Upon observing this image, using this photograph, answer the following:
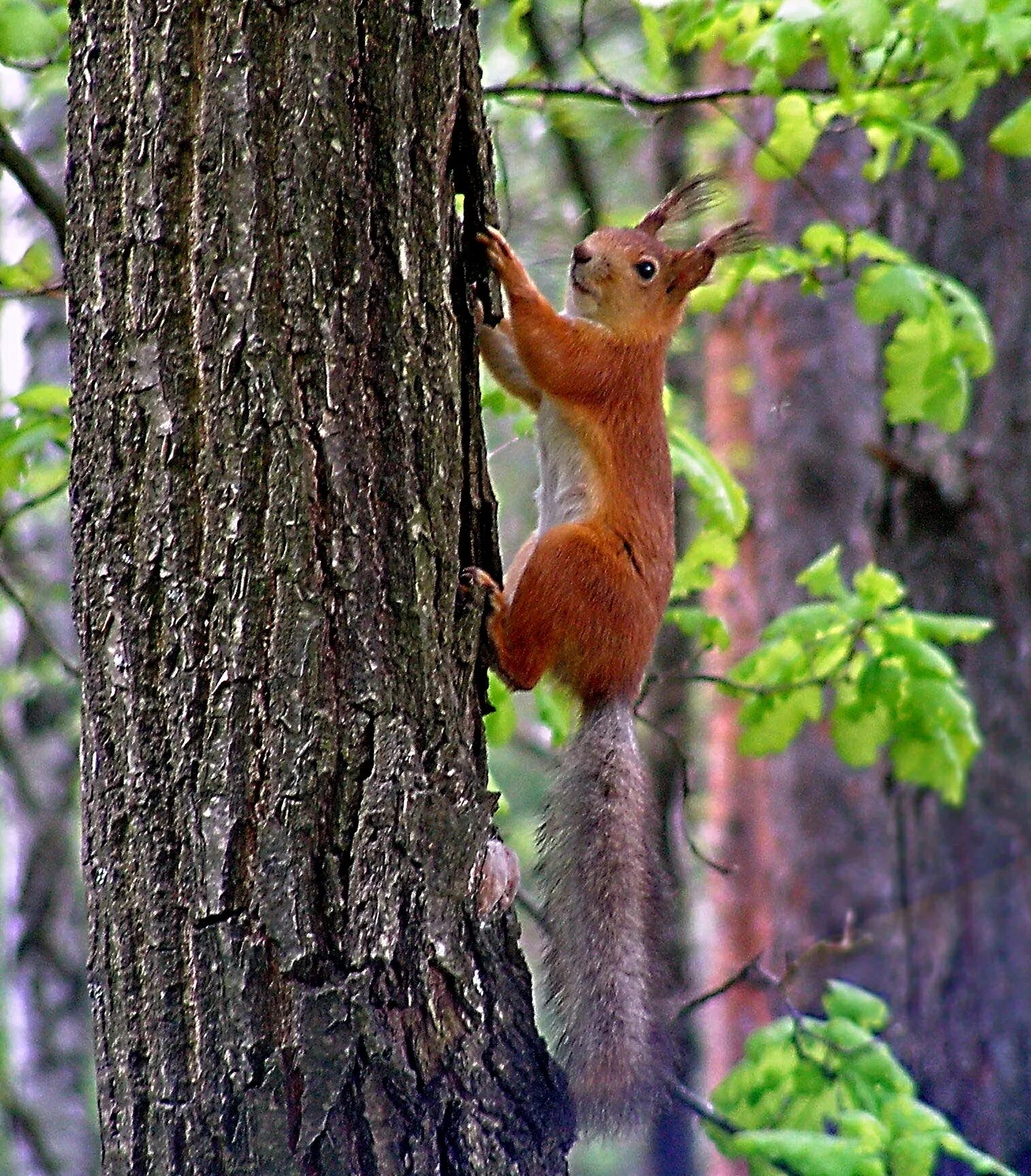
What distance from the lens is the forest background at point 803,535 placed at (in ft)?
9.22

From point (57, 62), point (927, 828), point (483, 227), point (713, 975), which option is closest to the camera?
point (483, 227)

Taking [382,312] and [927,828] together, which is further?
[927,828]

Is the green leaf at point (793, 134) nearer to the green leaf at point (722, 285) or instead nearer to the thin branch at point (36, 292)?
the green leaf at point (722, 285)

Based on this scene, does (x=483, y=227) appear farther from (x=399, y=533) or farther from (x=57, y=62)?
(x=57, y=62)

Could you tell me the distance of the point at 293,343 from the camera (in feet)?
5.80

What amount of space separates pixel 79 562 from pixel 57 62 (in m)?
1.31

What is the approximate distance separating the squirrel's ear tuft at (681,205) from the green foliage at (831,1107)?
1.73 metres

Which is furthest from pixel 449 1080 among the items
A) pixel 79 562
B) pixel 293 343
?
pixel 293 343

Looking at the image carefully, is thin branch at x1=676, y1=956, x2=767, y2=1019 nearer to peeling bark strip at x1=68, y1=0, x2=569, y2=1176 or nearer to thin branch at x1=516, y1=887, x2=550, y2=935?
thin branch at x1=516, y1=887, x2=550, y2=935

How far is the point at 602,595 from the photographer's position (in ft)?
8.82

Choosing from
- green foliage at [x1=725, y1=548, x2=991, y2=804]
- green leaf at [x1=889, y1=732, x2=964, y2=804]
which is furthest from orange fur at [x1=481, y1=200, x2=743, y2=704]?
green leaf at [x1=889, y1=732, x2=964, y2=804]

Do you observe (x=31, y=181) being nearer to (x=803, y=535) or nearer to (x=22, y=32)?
(x=22, y=32)

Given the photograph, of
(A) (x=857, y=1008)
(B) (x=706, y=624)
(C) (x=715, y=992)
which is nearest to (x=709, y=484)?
(B) (x=706, y=624)

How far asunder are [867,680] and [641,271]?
1028mm
